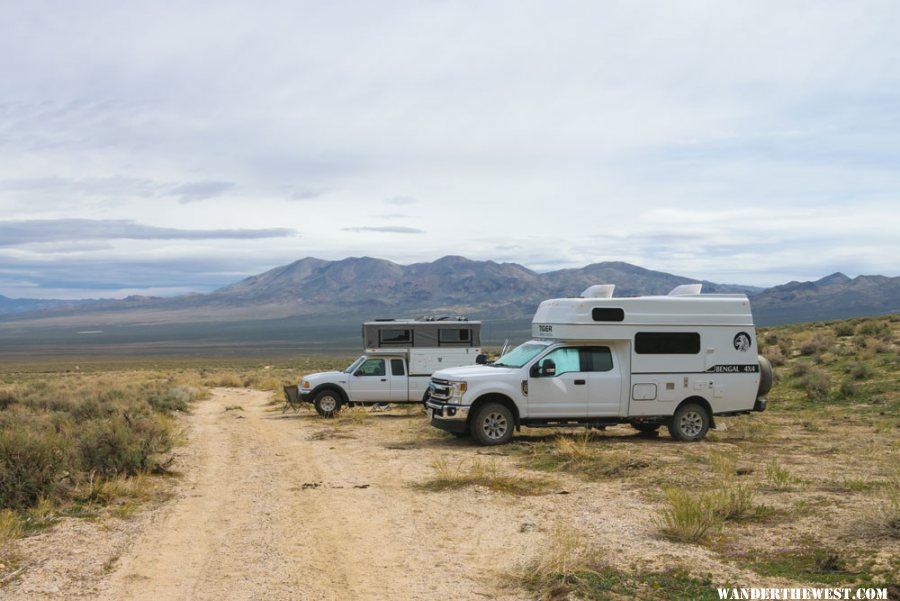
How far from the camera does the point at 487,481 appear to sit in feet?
35.0

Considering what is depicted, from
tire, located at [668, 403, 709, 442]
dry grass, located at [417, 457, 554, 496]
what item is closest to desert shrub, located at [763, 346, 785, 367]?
tire, located at [668, 403, 709, 442]

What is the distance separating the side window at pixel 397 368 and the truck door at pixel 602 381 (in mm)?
7891

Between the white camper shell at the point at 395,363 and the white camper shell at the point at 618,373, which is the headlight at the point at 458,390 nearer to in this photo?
the white camper shell at the point at 618,373

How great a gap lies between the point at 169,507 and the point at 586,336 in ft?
25.7

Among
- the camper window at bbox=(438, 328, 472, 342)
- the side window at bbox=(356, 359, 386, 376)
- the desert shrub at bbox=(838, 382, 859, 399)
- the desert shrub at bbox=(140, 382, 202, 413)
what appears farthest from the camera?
the desert shrub at bbox=(140, 382, 202, 413)

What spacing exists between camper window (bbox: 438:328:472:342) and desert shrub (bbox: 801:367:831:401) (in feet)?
30.1

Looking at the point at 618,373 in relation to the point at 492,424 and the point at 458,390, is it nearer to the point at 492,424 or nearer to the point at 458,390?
the point at 492,424

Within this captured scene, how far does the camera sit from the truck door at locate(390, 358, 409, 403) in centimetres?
2130

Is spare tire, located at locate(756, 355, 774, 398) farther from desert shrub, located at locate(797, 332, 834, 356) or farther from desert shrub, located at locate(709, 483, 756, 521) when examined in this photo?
desert shrub, located at locate(797, 332, 834, 356)

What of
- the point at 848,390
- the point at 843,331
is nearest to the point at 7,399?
the point at 848,390

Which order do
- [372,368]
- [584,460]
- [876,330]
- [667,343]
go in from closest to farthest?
1. [584,460]
2. [667,343]
3. [372,368]
4. [876,330]

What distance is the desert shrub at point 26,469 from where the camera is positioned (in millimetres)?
9031

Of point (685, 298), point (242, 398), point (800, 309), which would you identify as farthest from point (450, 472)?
point (800, 309)

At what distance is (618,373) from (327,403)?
9.13 metres
